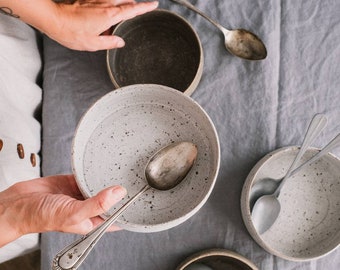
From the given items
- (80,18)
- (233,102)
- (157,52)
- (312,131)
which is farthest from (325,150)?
(80,18)

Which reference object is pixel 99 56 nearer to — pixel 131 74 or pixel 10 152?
pixel 131 74

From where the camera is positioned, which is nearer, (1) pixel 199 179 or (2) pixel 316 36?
(1) pixel 199 179

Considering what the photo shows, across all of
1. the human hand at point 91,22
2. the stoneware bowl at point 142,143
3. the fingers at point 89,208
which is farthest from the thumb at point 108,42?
the fingers at point 89,208

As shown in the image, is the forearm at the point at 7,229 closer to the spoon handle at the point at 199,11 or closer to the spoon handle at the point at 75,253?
the spoon handle at the point at 75,253

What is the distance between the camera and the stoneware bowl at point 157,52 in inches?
27.6

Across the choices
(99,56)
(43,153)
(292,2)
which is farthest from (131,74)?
(292,2)

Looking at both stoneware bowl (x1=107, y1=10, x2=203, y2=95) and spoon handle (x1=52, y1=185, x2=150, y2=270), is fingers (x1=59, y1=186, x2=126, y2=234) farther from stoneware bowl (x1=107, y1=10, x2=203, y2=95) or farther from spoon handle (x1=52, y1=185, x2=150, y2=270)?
stoneware bowl (x1=107, y1=10, x2=203, y2=95)

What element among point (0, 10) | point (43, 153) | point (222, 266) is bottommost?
point (222, 266)

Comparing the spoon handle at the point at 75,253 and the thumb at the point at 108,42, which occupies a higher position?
the thumb at the point at 108,42

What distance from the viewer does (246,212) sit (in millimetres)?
637

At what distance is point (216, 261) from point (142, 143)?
22 centimetres

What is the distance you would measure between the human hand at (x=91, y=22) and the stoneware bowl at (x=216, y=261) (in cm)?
35

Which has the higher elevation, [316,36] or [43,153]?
[316,36]

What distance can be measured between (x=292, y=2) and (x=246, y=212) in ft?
1.24
